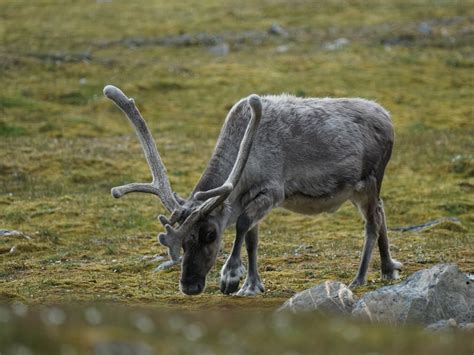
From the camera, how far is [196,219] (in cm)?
1435

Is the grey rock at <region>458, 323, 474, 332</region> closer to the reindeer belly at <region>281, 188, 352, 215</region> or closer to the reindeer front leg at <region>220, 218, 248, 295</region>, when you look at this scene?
the reindeer front leg at <region>220, 218, 248, 295</region>

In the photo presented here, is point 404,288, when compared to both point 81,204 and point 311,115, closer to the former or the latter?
point 311,115

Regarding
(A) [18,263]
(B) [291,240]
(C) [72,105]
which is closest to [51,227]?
(A) [18,263]

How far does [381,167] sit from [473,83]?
117ft

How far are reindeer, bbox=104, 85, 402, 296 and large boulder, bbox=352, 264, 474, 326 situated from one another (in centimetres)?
283

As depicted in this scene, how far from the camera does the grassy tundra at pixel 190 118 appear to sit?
2003cm

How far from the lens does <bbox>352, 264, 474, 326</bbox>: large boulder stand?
12641 mm

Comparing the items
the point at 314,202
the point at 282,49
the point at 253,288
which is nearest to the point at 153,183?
the point at 253,288

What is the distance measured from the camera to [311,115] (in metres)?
17.0

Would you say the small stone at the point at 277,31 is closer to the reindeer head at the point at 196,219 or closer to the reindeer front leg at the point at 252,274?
the reindeer front leg at the point at 252,274

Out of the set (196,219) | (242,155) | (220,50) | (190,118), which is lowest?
(220,50)

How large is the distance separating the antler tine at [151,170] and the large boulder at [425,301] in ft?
11.7

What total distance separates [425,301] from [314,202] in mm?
4199

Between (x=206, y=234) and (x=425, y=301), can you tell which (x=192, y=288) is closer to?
(x=206, y=234)
